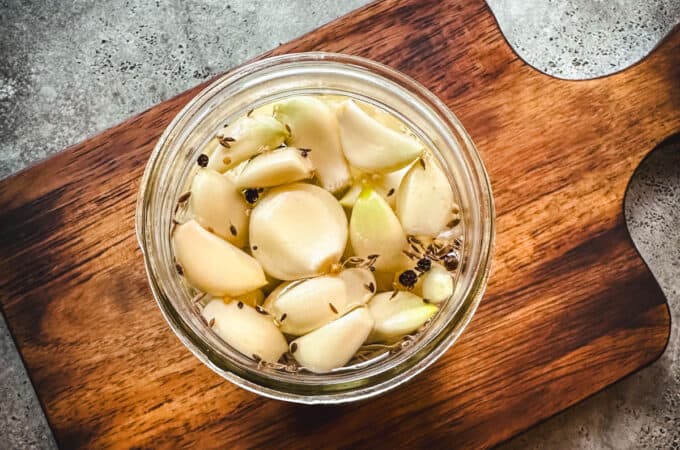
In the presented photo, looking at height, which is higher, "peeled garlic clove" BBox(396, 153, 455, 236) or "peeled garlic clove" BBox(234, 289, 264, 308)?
"peeled garlic clove" BBox(396, 153, 455, 236)

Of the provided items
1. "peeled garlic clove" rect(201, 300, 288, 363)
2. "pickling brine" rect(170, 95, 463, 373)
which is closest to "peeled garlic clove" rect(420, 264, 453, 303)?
"pickling brine" rect(170, 95, 463, 373)

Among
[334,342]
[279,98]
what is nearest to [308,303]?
[334,342]

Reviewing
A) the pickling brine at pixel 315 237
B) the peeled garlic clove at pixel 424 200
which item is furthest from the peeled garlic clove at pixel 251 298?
the peeled garlic clove at pixel 424 200

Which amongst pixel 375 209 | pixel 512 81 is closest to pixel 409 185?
pixel 375 209

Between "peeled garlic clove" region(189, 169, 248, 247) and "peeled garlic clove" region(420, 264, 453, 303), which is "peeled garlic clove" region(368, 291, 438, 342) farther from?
"peeled garlic clove" region(189, 169, 248, 247)

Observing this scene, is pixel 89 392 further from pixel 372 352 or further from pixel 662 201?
pixel 662 201

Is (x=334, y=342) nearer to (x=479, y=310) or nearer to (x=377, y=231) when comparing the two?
(x=377, y=231)

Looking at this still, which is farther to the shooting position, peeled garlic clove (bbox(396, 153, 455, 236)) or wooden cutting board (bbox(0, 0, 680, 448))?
wooden cutting board (bbox(0, 0, 680, 448))
